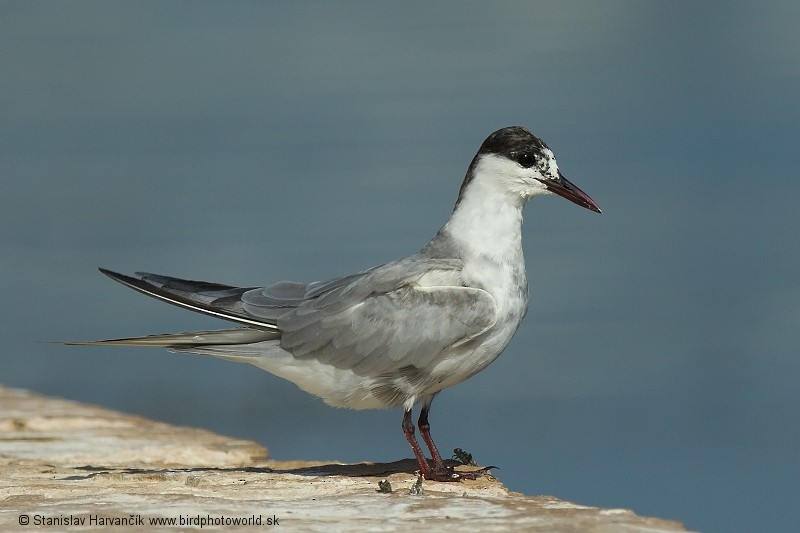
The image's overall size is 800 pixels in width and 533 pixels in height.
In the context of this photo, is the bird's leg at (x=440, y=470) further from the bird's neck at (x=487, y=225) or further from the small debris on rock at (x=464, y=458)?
the bird's neck at (x=487, y=225)

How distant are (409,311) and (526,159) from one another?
0.95m

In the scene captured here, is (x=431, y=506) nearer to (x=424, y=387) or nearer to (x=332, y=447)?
(x=424, y=387)

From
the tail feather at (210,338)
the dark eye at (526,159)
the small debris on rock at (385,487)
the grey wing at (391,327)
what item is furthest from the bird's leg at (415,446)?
the dark eye at (526,159)

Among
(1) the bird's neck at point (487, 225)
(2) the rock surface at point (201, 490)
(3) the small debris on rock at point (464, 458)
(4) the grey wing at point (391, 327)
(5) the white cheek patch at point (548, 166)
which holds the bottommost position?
(2) the rock surface at point (201, 490)

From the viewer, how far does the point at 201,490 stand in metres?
4.41

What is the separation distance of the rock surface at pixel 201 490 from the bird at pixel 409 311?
373mm

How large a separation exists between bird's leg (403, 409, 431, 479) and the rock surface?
0.06 meters

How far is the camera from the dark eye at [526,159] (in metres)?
5.66

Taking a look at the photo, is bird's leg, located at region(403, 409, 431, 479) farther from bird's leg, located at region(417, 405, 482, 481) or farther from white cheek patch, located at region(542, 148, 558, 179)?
white cheek patch, located at region(542, 148, 558, 179)

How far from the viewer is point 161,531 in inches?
139

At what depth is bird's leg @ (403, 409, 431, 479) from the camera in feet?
16.4

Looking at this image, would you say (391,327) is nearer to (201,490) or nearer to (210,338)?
(210,338)

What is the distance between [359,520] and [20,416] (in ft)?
9.10

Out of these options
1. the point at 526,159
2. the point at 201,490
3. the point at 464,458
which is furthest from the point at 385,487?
the point at 526,159
